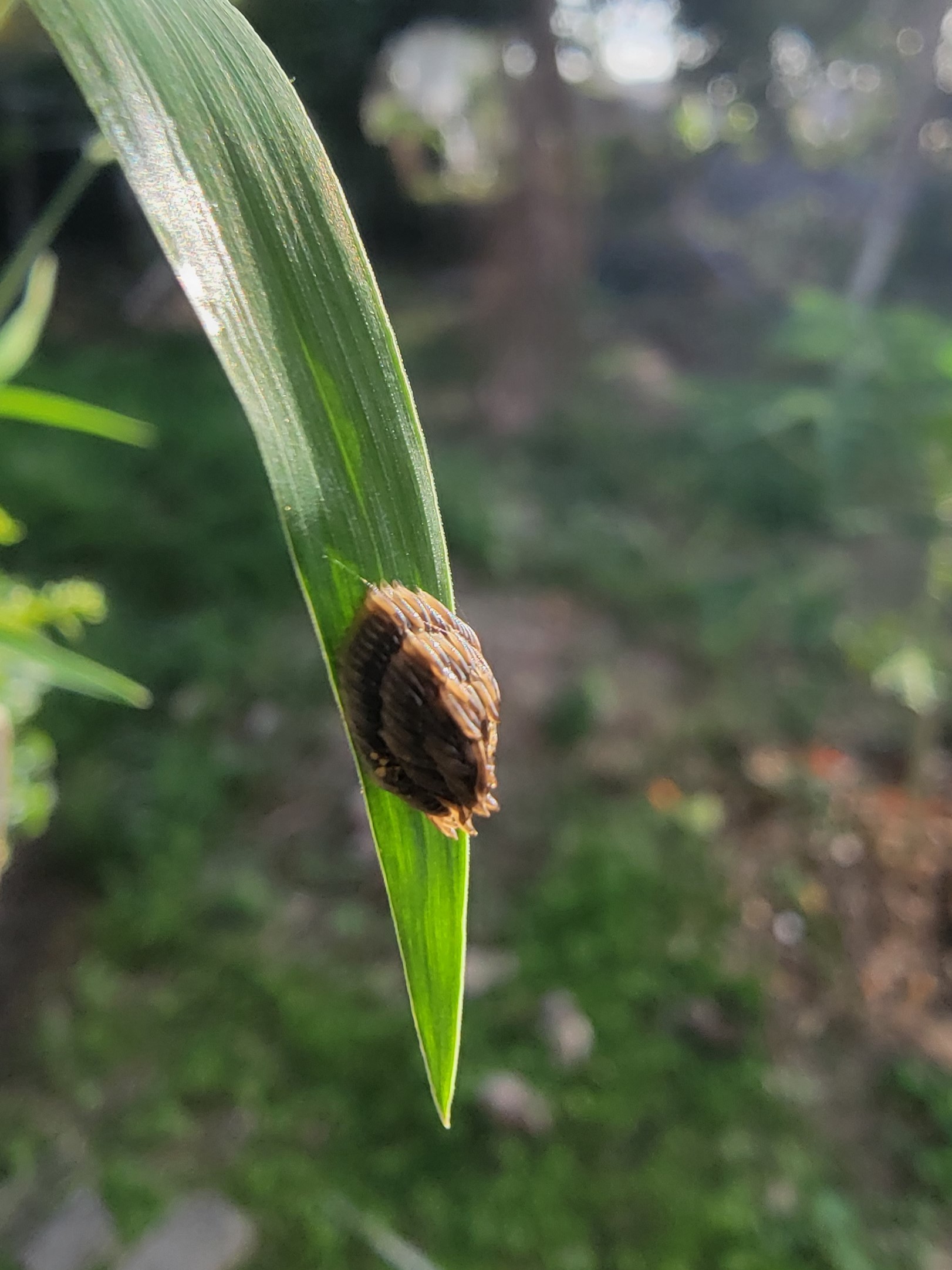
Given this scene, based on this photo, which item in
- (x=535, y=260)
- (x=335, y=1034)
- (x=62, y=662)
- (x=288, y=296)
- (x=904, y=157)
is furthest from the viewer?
(x=535, y=260)

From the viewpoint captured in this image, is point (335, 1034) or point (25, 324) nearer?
point (25, 324)

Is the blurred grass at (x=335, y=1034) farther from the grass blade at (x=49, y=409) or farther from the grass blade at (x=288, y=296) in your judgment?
the grass blade at (x=288, y=296)

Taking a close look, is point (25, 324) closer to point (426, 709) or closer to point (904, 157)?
point (426, 709)

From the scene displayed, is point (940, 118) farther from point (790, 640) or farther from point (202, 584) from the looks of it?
point (202, 584)

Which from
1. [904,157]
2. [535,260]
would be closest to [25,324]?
[535,260]

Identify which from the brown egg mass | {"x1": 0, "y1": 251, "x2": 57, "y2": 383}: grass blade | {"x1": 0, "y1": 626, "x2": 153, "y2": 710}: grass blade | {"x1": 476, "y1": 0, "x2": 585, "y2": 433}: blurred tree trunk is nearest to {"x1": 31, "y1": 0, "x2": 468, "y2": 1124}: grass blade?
the brown egg mass

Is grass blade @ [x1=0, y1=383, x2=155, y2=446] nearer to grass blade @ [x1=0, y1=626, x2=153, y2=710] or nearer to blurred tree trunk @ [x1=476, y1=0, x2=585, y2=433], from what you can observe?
grass blade @ [x1=0, y1=626, x2=153, y2=710]

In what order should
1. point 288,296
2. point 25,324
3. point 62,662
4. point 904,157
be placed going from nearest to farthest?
point 288,296
point 62,662
point 25,324
point 904,157
